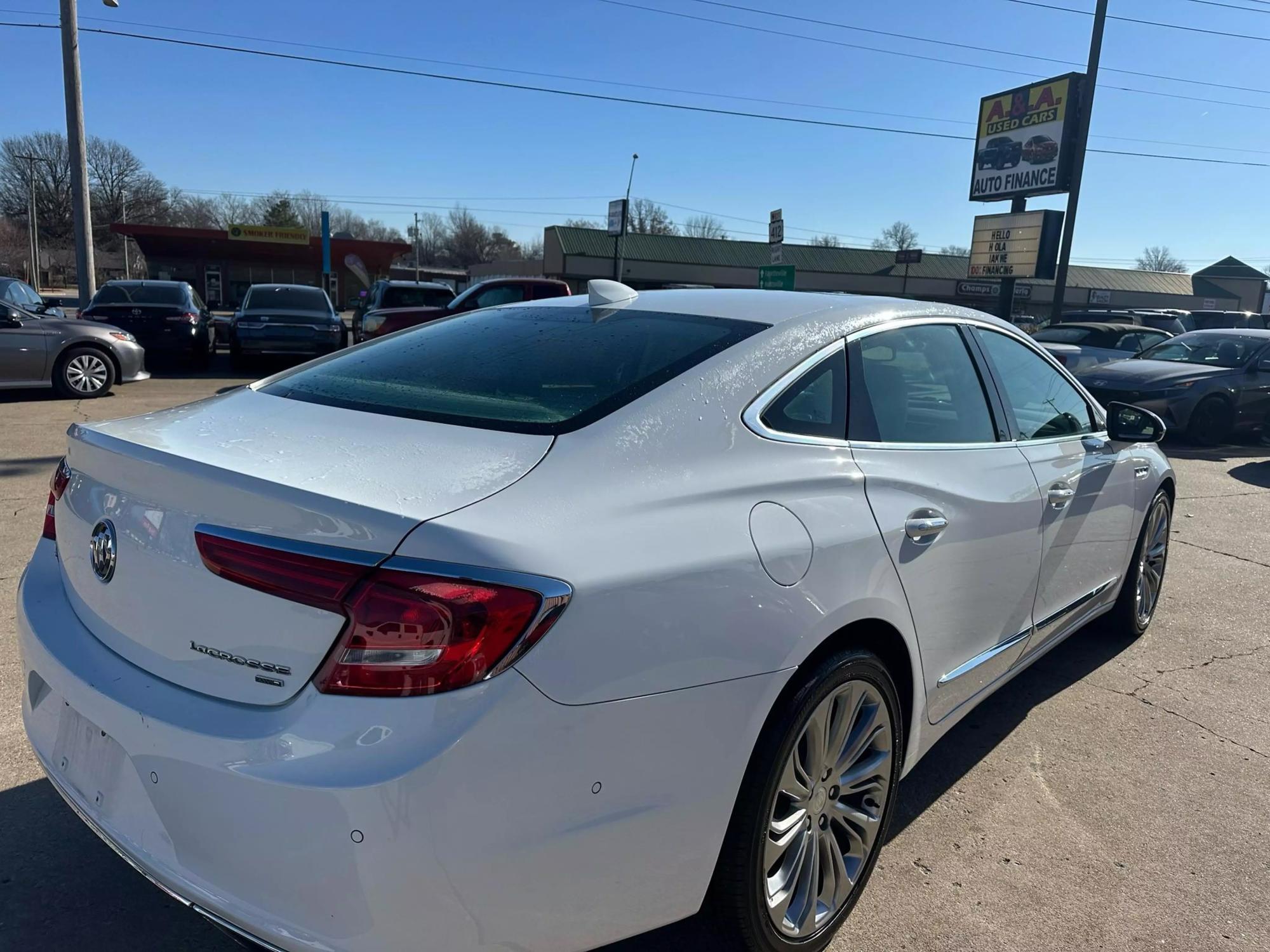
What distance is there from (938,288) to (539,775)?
63265 mm

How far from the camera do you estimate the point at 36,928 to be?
2227 mm

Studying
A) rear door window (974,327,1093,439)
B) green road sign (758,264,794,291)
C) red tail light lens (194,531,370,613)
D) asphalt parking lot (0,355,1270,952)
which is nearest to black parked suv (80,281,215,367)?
green road sign (758,264,794,291)

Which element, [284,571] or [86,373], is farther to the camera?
[86,373]

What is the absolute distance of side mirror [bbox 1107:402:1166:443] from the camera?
3.97 metres

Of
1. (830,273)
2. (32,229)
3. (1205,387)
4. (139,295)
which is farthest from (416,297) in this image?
(32,229)

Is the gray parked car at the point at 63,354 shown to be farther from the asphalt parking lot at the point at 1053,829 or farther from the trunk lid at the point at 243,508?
the trunk lid at the point at 243,508

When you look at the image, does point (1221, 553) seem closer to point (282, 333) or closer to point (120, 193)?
point (282, 333)

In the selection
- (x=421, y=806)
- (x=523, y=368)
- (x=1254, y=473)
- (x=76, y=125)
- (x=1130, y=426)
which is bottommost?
(x=1254, y=473)

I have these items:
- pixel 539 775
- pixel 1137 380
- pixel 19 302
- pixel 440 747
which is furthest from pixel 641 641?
pixel 19 302

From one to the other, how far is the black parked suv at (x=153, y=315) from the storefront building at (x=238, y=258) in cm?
2192

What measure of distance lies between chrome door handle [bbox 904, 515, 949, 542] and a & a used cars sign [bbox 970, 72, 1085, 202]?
21.4 meters

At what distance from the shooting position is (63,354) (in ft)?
36.1

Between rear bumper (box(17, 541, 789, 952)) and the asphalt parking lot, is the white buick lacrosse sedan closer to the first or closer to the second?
rear bumper (box(17, 541, 789, 952))

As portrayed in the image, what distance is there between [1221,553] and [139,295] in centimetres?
1555
